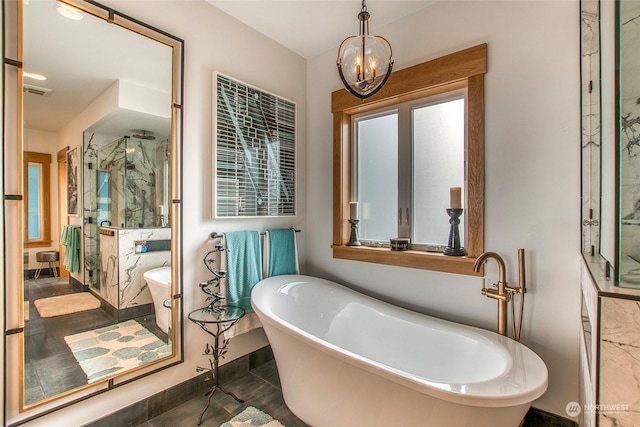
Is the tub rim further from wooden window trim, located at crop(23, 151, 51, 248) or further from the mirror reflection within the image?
wooden window trim, located at crop(23, 151, 51, 248)

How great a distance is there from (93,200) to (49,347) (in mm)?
749

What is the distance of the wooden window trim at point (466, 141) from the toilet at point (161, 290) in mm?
1327

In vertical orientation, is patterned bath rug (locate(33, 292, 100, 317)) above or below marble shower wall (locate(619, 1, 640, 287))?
below

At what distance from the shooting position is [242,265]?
2.16 m

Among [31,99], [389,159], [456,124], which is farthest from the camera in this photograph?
[389,159]

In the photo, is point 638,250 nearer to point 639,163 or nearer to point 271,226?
point 639,163

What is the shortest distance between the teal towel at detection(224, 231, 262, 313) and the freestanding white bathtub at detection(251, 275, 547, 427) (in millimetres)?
126

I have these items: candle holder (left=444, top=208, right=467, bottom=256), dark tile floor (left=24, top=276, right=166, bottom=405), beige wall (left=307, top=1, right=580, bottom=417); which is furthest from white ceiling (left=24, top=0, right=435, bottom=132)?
candle holder (left=444, top=208, right=467, bottom=256)

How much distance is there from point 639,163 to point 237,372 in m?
2.48

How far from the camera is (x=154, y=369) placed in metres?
1.76

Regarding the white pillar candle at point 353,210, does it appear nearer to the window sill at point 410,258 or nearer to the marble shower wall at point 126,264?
the window sill at point 410,258

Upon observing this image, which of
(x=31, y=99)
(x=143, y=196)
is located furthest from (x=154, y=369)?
(x=31, y=99)

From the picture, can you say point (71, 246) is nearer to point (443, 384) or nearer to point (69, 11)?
point (69, 11)

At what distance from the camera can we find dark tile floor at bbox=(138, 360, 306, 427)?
1.71 m
